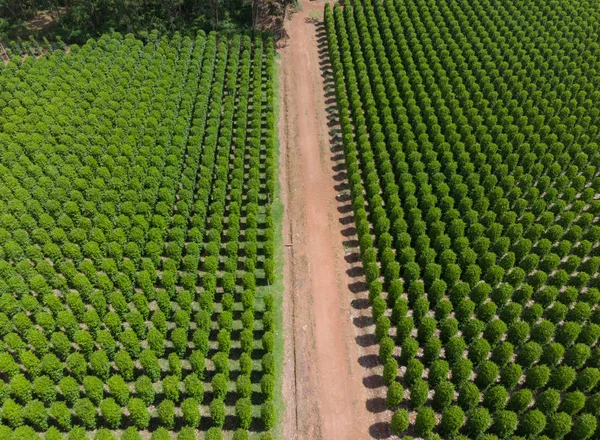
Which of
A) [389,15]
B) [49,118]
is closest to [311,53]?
[389,15]

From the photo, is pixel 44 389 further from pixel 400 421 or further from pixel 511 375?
pixel 511 375

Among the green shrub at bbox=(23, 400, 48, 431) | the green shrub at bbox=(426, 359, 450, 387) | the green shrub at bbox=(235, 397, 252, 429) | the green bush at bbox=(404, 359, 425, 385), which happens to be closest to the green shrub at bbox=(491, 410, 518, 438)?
the green shrub at bbox=(426, 359, 450, 387)

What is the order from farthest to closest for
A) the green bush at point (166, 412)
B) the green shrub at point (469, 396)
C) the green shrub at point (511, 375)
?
the green shrub at point (511, 375) → the green shrub at point (469, 396) → the green bush at point (166, 412)

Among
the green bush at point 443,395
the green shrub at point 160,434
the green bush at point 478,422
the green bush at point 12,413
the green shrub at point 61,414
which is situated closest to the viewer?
the green shrub at point 160,434

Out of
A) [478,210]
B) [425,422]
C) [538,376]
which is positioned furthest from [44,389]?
[478,210]

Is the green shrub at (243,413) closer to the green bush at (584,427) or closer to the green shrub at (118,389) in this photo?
the green shrub at (118,389)

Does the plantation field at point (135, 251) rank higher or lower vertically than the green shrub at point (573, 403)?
higher

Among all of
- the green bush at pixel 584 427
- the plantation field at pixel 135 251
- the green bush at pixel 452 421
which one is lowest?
the green bush at pixel 584 427

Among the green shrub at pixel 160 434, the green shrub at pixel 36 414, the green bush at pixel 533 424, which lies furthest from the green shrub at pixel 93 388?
the green bush at pixel 533 424
